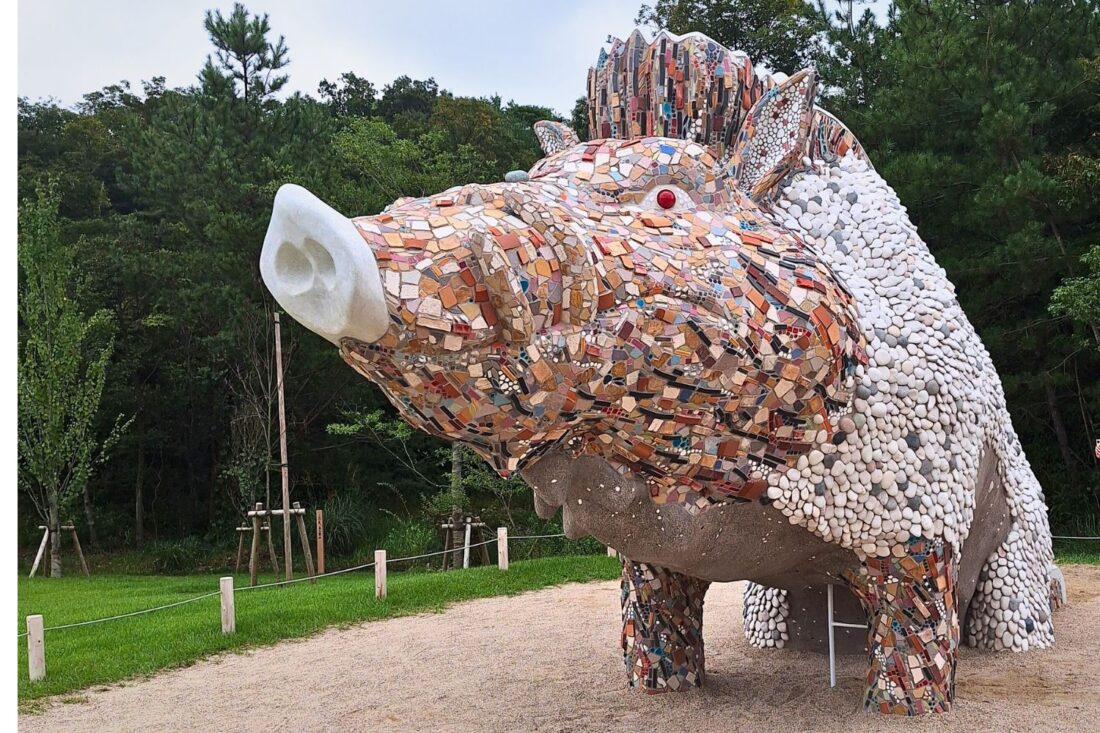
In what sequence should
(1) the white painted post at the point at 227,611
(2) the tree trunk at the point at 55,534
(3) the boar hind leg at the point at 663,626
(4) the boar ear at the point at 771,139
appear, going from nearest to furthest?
(4) the boar ear at the point at 771,139, (3) the boar hind leg at the point at 663,626, (1) the white painted post at the point at 227,611, (2) the tree trunk at the point at 55,534

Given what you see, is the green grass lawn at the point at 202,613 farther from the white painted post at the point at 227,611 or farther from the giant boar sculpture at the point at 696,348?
the giant boar sculpture at the point at 696,348

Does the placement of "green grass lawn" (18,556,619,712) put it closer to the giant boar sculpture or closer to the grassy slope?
the grassy slope

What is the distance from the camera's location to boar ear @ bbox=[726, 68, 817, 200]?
382cm

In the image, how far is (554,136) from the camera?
4457mm

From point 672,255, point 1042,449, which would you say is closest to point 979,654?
point 672,255

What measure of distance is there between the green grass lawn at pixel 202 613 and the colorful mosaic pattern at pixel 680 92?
476 cm

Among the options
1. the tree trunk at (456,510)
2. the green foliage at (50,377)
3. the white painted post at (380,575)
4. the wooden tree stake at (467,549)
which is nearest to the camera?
the white painted post at (380,575)

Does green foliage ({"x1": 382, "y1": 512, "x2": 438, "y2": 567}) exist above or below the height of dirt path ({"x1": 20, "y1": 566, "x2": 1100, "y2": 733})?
below

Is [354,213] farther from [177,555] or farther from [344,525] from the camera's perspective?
[177,555]

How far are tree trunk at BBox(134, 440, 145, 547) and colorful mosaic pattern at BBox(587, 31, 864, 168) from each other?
16.5 meters

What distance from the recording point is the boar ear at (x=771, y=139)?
382 cm

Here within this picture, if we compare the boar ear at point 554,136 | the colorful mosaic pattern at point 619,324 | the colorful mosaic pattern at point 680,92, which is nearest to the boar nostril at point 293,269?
the colorful mosaic pattern at point 619,324

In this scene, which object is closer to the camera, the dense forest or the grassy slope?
the grassy slope

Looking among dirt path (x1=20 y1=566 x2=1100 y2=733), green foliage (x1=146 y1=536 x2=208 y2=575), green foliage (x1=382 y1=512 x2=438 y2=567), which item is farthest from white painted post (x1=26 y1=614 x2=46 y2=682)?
green foliage (x1=146 y1=536 x2=208 y2=575)
